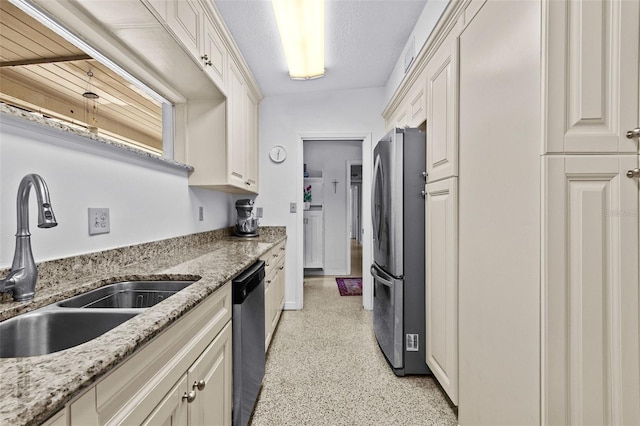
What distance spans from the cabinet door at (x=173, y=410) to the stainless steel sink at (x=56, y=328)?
0.25 metres

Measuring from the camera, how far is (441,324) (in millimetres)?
1759

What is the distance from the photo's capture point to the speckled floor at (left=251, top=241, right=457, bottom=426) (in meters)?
1.65

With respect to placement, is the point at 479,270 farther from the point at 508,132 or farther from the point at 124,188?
Result: the point at 124,188

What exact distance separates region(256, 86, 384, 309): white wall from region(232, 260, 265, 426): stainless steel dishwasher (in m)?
1.74

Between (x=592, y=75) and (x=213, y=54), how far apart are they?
1.91 metres

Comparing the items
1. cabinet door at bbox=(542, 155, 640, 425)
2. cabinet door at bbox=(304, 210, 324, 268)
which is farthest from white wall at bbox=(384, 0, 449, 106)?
cabinet door at bbox=(304, 210, 324, 268)

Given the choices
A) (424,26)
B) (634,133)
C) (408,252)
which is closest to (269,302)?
(408,252)

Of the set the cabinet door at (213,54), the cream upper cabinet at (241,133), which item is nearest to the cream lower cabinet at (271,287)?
the cream upper cabinet at (241,133)

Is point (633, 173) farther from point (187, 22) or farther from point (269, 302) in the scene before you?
point (269, 302)

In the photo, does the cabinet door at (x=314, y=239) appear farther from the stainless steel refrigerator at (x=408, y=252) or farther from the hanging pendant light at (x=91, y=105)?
the hanging pendant light at (x=91, y=105)

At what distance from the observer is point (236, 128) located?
2.48 metres

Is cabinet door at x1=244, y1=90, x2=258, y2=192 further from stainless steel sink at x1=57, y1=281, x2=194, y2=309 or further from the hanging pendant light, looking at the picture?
stainless steel sink at x1=57, y1=281, x2=194, y2=309

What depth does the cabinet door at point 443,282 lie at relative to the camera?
5.19ft

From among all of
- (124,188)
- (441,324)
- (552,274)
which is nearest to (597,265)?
(552,274)
